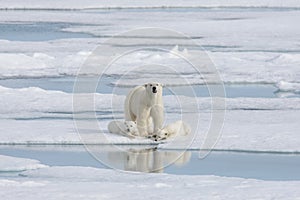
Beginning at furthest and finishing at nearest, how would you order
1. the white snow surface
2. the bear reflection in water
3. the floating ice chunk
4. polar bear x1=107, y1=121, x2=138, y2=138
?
the floating ice chunk < polar bear x1=107, y1=121, x2=138, y2=138 < the white snow surface < the bear reflection in water

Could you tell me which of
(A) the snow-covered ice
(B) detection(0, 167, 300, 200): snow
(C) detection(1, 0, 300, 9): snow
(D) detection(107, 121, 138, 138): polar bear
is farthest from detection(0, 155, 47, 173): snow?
(C) detection(1, 0, 300, 9): snow

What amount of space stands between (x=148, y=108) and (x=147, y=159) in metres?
0.78

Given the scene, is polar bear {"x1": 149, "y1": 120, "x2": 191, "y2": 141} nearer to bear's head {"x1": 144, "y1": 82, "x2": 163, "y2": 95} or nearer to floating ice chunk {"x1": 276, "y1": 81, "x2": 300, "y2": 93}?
bear's head {"x1": 144, "y1": 82, "x2": 163, "y2": 95}

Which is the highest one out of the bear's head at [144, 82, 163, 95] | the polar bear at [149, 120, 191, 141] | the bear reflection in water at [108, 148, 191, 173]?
the bear's head at [144, 82, 163, 95]

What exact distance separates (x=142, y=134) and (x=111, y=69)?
18.8 ft

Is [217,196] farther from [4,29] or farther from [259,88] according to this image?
[4,29]

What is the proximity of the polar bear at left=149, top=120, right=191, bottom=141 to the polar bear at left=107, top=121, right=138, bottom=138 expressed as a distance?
158mm

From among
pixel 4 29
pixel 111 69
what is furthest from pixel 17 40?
pixel 111 69

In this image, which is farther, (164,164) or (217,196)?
(164,164)

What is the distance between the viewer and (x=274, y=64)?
13.7 metres

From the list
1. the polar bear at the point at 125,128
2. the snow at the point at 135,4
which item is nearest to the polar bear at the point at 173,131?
the polar bear at the point at 125,128

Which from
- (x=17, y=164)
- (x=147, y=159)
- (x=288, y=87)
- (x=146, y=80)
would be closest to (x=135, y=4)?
(x=146, y=80)

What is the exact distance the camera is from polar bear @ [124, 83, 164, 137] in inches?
315

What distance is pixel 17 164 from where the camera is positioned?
7.04 m
